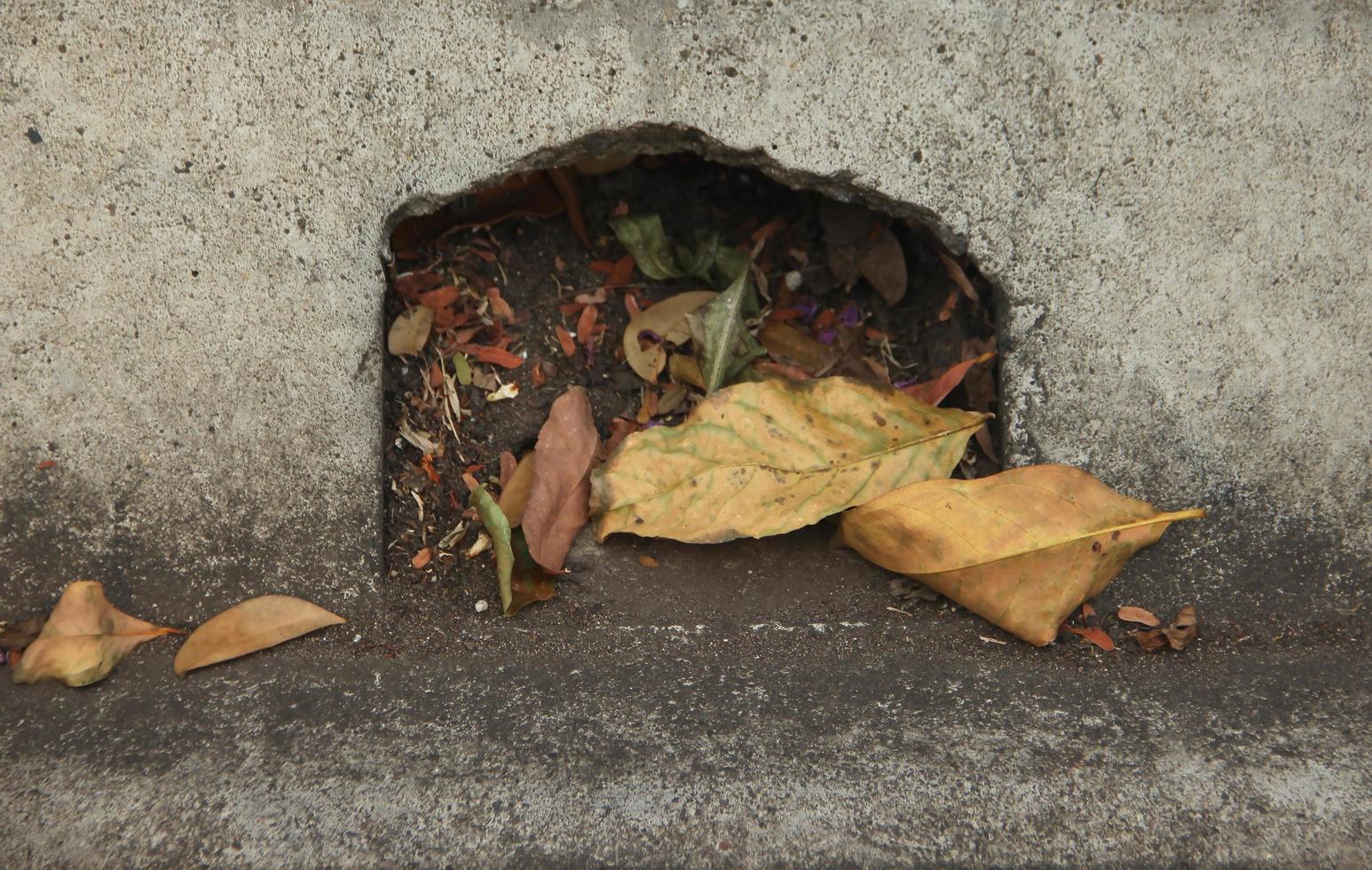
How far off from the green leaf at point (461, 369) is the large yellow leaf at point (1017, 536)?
2.12 ft

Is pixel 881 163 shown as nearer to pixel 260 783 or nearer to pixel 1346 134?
pixel 1346 134

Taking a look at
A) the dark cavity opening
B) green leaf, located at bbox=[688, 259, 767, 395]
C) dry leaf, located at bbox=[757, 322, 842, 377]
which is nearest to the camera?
the dark cavity opening

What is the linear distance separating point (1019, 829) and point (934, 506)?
0.42 m

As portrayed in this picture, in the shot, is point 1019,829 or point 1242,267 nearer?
point 1019,829

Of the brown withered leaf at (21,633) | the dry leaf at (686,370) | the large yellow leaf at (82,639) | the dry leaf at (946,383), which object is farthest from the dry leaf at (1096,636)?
the brown withered leaf at (21,633)

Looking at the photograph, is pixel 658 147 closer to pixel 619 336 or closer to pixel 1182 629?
pixel 619 336

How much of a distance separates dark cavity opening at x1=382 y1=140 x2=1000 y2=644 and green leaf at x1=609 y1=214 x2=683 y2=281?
32 mm

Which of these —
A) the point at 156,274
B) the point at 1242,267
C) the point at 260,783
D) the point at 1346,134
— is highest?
the point at 1346,134

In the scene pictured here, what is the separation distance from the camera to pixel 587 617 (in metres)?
1.40

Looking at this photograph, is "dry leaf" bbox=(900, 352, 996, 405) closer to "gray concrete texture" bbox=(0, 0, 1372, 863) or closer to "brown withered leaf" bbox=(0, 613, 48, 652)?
"gray concrete texture" bbox=(0, 0, 1372, 863)

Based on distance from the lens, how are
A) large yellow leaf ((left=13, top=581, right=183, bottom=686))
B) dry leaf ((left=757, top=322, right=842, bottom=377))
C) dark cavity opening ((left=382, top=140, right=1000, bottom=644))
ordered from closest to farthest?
1. large yellow leaf ((left=13, top=581, right=183, bottom=686))
2. dark cavity opening ((left=382, top=140, right=1000, bottom=644))
3. dry leaf ((left=757, top=322, right=842, bottom=377))

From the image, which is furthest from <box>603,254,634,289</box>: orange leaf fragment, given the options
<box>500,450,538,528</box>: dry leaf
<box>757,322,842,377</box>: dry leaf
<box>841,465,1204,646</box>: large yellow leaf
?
<box>841,465,1204,646</box>: large yellow leaf

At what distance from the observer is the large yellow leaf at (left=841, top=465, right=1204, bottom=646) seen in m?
1.32

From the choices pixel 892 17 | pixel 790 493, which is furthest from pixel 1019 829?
pixel 892 17
